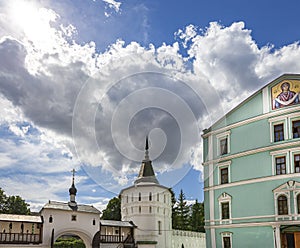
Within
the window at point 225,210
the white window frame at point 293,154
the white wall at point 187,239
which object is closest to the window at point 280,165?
the white window frame at point 293,154

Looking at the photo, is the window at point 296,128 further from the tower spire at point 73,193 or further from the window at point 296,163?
the tower spire at point 73,193

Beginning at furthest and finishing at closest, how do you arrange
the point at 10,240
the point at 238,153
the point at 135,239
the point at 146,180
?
the point at 146,180 → the point at 135,239 → the point at 10,240 → the point at 238,153

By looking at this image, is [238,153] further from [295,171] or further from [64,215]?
[64,215]

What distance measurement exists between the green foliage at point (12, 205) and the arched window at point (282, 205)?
38.4 m

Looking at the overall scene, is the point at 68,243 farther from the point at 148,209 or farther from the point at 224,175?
the point at 224,175

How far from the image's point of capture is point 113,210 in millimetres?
51062

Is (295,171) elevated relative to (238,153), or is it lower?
lower

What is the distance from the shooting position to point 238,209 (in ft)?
74.4

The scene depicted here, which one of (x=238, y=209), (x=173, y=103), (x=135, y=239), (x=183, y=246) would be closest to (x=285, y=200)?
(x=238, y=209)

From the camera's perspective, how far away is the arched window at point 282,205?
67.2ft

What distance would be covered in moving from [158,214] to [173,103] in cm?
2129

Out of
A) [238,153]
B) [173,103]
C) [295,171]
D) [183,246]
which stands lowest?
[183,246]

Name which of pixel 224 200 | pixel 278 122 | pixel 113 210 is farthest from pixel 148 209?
pixel 278 122

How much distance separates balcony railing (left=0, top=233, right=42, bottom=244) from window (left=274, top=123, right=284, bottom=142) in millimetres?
18786
